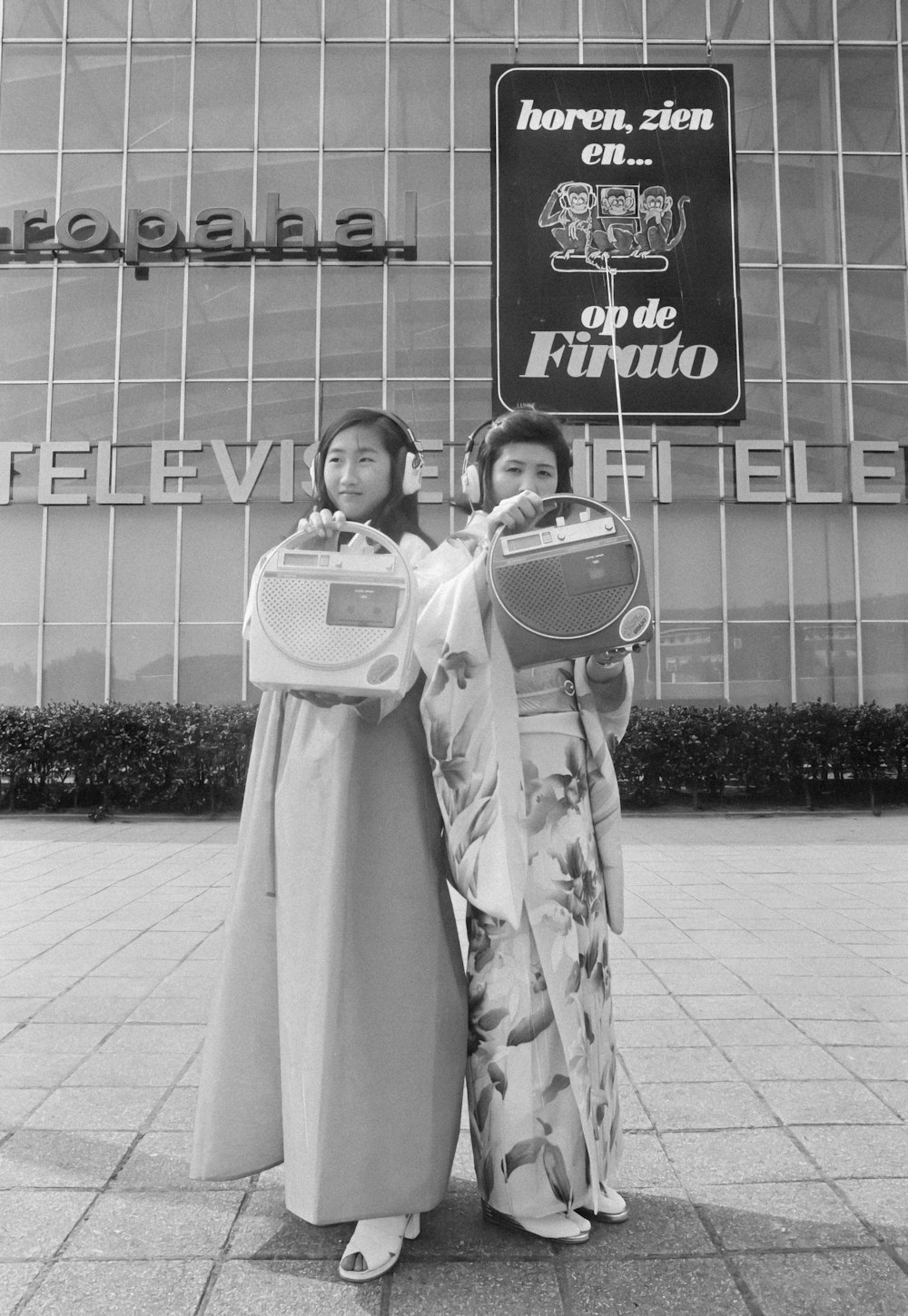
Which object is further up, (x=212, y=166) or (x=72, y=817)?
(x=212, y=166)

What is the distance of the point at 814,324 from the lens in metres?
14.7

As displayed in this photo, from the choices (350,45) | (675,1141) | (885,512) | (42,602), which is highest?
(350,45)

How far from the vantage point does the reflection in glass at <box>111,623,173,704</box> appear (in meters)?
14.1

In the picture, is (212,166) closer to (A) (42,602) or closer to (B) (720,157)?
(A) (42,602)

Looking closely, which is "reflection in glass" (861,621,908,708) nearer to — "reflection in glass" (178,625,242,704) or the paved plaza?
"reflection in glass" (178,625,242,704)

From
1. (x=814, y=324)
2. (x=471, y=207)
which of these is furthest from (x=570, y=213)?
(x=814, y=324)

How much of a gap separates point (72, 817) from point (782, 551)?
9.79 meters

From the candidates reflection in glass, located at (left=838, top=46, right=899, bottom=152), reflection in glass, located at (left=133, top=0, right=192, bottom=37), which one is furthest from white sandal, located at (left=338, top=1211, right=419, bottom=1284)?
reflection in glass, located at (left=133, top=0, right=192, bottom=37)

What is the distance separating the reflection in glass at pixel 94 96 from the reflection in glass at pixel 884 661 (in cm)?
1278

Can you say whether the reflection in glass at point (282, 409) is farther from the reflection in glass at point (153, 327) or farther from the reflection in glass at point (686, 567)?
the reflection in glass at point (686, 567)

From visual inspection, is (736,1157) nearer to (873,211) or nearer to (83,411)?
(83,411)

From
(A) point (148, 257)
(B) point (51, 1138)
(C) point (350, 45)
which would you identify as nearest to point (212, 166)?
(A) point (148, 257)

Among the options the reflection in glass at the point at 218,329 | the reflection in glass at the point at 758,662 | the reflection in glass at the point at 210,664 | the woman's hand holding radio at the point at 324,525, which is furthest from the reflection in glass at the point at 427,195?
the woman's hand holding radio at the point at 324,525

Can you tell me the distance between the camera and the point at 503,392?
34.1 feet
